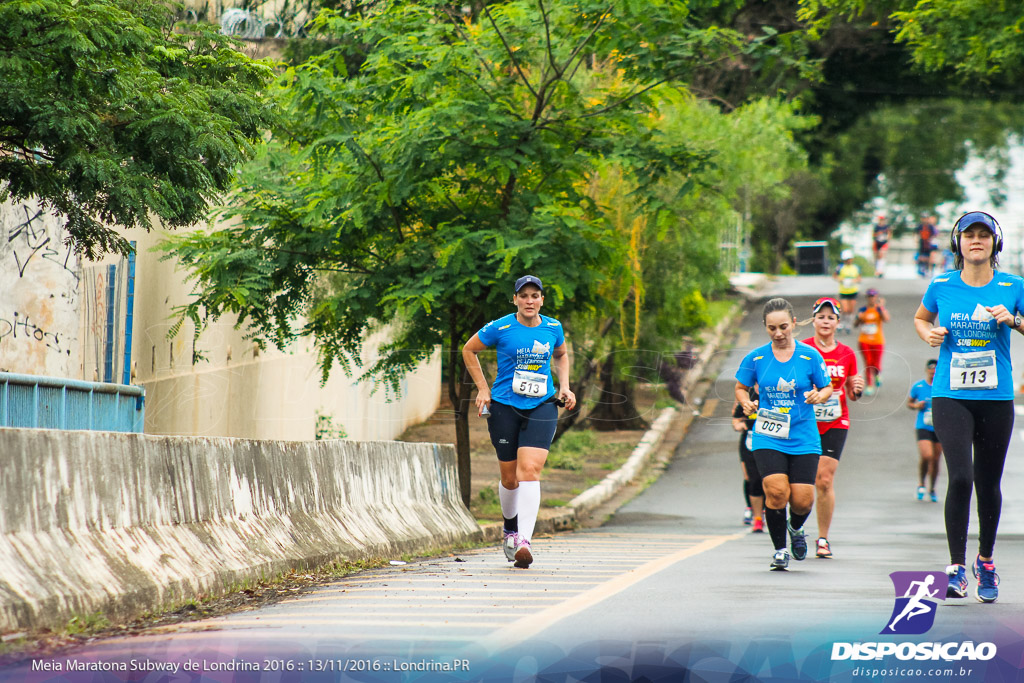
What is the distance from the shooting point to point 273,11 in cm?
1805

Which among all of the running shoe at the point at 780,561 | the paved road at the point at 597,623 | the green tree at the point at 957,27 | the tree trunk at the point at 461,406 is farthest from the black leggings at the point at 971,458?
the tree trunk at the point at 461,406

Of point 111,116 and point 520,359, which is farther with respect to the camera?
point 520,359

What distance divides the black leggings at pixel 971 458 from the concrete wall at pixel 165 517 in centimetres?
389

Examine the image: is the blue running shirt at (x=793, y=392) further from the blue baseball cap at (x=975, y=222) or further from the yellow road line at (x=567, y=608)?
the blue baseball cap at (x=975, y=222)

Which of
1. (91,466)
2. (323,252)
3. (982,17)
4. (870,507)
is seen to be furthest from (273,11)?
(91,466)

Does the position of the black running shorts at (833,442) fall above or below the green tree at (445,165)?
below

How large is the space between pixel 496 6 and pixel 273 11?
19.0ft

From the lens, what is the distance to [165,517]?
23.4ft

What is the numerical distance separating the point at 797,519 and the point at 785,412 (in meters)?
0.89

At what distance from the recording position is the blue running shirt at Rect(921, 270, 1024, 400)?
22.9ft

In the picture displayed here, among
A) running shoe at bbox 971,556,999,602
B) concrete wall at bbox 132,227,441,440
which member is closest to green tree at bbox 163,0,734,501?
concrete wall at bbox 132,227,441,440

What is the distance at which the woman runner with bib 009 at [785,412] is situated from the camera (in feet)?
30.4

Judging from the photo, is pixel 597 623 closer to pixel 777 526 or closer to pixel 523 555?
pixel 523 555

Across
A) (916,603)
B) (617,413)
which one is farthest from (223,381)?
(916,603)
